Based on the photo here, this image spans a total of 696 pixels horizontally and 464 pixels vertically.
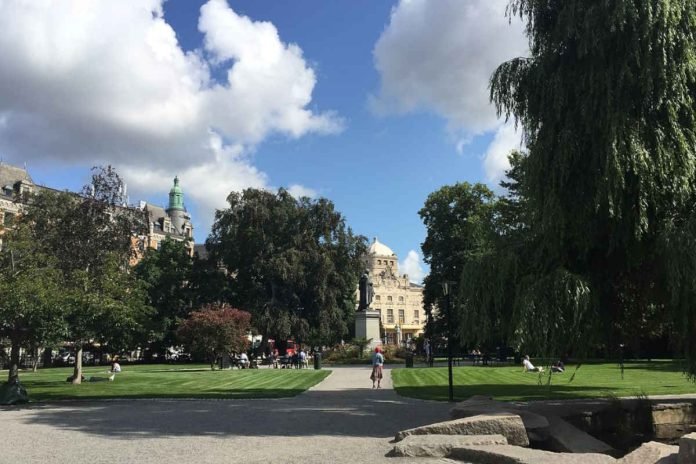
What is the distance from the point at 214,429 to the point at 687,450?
29.2 feet

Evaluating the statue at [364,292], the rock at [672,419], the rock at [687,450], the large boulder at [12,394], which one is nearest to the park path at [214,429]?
the large boulder at [12,394]

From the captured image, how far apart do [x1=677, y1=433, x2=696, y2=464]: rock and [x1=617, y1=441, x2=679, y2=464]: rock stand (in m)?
0.29

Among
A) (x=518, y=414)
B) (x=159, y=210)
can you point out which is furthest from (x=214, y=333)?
(x=159, y=210)

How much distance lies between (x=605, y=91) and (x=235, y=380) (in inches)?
851

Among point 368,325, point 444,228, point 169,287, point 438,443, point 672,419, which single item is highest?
point 444,228

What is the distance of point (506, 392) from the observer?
19.8 meters

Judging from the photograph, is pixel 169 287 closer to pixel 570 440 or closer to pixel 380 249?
pixel 570 440

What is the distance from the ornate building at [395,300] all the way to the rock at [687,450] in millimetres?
117222

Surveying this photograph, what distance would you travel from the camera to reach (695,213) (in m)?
11.0

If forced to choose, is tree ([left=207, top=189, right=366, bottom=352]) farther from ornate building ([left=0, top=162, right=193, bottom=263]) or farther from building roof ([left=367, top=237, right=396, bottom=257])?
building roof ([left=367, top=237, right=396, bottom=257])

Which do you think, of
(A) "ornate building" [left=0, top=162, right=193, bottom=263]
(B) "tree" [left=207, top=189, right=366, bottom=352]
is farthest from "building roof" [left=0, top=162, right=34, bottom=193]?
(B) "tree" [left=207, top=189, right=366, bottom=352]

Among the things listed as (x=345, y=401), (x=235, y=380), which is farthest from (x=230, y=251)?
(x=345, y=401)

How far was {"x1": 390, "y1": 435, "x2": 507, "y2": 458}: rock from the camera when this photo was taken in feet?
28.8

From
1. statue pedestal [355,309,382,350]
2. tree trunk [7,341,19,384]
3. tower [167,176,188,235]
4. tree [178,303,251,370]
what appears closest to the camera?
tree trunk [7,341,19,384]
